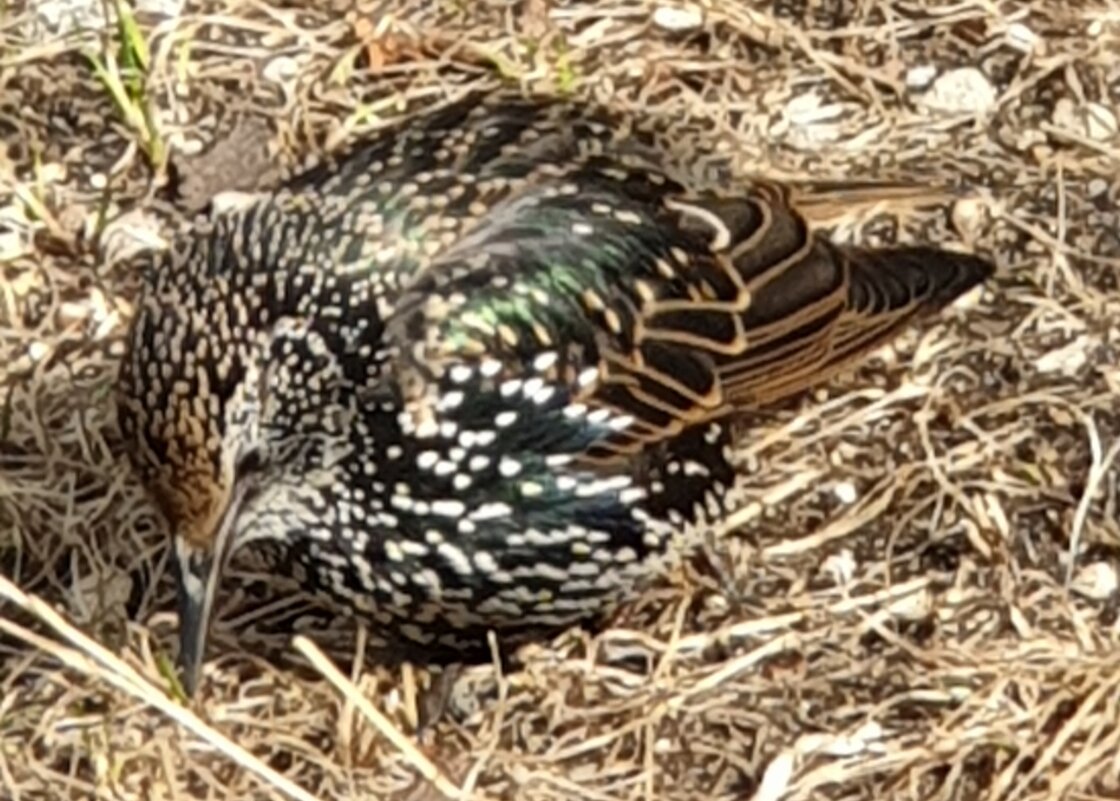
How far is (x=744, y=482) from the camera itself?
5.51 meters

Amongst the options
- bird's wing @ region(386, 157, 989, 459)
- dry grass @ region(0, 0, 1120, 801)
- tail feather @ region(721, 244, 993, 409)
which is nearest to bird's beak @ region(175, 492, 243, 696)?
dry grass @ region(0, 0, 1120, 801)

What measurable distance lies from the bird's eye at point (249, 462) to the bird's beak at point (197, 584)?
36 millimetres

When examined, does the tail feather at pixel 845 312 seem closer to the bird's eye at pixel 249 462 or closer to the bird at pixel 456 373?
the bird at pixel 456 373

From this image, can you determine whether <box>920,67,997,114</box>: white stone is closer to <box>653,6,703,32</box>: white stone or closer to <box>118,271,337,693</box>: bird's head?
<box>653,6,703,32</box>: white stone

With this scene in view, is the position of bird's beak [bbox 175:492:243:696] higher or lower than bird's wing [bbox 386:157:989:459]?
lower

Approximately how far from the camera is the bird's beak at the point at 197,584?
4.68 metres

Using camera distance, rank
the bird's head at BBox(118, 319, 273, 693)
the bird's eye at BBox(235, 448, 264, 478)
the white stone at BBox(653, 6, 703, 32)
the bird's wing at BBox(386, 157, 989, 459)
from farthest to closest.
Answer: the white stone at BBox(653, 6, 703, 32)
the bird's wing at BBox(386, 157, 989, 459)
the bird's eye at BBox(235, 448, 264, 478)
the bird's head at BBox(118, 319, 273, 693)

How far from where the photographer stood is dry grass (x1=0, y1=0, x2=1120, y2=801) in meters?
5.19

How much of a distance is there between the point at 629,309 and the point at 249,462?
648mm

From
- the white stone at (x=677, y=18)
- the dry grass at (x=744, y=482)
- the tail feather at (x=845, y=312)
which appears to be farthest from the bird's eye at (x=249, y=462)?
the white stone at (x=677, y=18)

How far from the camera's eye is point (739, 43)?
6.11m

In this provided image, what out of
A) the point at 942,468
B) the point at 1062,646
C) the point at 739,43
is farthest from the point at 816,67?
the point at 1062,646

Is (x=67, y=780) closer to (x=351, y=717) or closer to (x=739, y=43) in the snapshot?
(x=351, y=717)

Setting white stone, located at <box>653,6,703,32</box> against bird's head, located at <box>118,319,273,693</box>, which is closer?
bird's head, located at <box>118,319,273,693</box>
